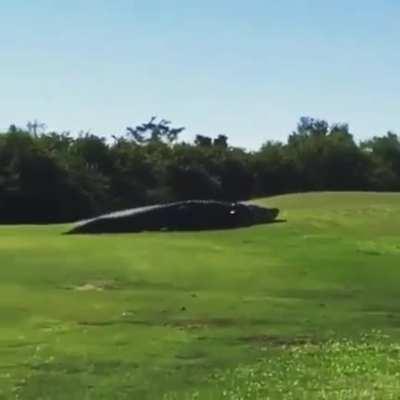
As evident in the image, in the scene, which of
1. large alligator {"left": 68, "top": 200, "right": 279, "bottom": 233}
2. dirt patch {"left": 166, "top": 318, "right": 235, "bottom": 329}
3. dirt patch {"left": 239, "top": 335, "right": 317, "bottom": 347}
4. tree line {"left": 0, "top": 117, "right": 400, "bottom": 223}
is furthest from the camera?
tree line {"left": 0, "top": 117, "right": 400, "bottom": 223}

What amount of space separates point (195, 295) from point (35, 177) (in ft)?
149

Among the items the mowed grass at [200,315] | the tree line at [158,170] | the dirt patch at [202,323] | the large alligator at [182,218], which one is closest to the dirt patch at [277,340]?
the mowed grass at [200,315]

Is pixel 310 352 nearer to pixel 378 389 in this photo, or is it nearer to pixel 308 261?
pixel 378 389

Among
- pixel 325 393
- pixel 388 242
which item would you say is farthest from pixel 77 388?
pixel 388 242

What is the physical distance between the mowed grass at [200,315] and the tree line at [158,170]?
30.8 m

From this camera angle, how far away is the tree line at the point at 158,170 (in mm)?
65875

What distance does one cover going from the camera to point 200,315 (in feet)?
65.0

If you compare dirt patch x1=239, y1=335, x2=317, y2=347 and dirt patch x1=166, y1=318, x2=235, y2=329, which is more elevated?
dirt patch x1=166, y1=318, x2=235, y2=329

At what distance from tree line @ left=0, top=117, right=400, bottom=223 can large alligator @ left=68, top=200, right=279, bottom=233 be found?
2371 cm

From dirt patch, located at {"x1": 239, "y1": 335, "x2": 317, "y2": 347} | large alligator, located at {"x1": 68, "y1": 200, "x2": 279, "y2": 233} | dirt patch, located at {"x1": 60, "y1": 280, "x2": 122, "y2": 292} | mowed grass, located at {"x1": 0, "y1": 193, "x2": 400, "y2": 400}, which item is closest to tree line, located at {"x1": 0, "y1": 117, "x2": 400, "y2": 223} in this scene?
large alligator, located at {"x1": 68, "y1": 200, "x2": 279, "y2": 233}

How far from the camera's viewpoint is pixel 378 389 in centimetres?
1294

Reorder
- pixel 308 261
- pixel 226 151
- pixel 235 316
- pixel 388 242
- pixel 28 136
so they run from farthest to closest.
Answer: pixel 226 151
pixel 28 136
pixel 388 242
pixel 308 261
pixel 235 316

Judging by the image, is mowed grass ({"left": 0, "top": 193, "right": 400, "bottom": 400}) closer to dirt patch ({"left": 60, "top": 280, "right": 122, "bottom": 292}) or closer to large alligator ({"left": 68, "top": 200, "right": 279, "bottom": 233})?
dirt patch ({"left": 60, "top": 280, "right": 122, "bottom": 292})

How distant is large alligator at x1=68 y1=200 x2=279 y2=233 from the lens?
38.0m
